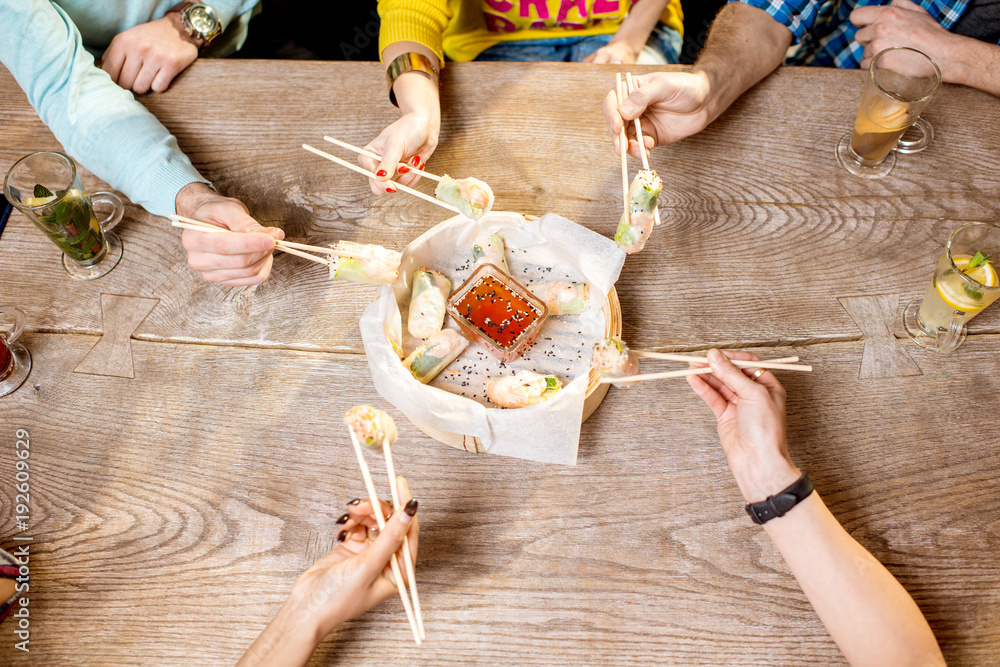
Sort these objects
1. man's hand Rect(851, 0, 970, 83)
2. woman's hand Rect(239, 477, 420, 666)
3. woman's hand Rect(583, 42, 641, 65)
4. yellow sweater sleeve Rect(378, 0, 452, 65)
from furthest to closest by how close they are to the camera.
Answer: woman's hand Rect(583, 42, 641, 65) < yellow sweater sleeve Rect(378, 0, 452, 65) < man's hand Rect(851, 0, 970, 83) < woman's hand Rect(239, 477, 420, 666)

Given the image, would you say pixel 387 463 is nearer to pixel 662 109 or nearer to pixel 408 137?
pixel 408 137

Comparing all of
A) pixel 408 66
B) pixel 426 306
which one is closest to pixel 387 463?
pixel 426 306

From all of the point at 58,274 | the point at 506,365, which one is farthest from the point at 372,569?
the point at 58,274

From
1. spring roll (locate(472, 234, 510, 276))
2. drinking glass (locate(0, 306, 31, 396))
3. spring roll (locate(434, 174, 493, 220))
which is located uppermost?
spring roll (locate(434, 174, 493, 220))

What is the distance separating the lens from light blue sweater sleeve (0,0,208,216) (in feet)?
5.76

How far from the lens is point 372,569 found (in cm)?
125

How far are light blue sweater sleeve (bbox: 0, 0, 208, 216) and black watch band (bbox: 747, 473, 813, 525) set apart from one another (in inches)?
70.4

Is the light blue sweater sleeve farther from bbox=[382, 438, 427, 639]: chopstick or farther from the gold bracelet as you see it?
bbox=[382, 438, 427, 639]: chopstick

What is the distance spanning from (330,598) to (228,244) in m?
0.91

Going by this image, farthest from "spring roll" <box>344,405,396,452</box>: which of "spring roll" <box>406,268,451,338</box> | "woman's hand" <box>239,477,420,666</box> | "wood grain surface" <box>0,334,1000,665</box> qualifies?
"spring roll" <box>406,268,451,338</box>

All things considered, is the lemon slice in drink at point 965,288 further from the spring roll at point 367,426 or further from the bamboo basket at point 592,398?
the spring roll at point 367,426

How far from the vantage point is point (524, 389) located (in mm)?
1480

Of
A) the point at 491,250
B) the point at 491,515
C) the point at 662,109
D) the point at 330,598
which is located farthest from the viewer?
the point at 662,109

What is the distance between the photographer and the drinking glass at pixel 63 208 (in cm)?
160
